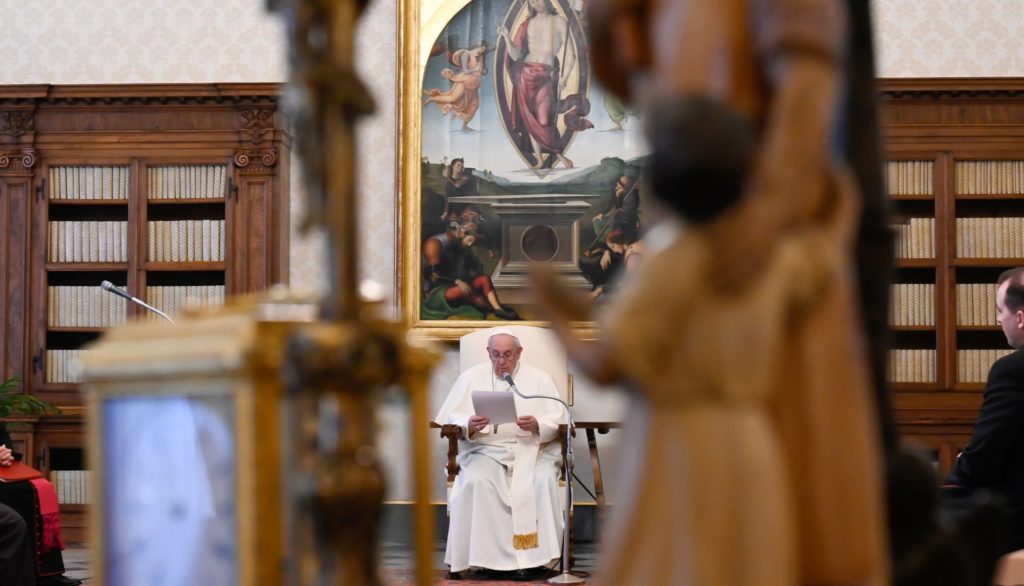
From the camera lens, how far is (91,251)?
1032 centimetres

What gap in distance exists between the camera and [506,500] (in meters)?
8.68

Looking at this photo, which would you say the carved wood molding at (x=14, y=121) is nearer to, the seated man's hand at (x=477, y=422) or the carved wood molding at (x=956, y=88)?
the seated man's hand at (x=477, y=422)

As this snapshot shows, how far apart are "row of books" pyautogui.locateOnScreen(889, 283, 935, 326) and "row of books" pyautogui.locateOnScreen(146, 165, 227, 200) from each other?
5.22 m

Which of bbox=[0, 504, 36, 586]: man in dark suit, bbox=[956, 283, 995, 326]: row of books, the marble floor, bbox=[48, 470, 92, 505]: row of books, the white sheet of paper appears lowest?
the marble floor

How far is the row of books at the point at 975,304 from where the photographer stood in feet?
33.0

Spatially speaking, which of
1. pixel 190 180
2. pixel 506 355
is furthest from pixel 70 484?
pixel 506 355

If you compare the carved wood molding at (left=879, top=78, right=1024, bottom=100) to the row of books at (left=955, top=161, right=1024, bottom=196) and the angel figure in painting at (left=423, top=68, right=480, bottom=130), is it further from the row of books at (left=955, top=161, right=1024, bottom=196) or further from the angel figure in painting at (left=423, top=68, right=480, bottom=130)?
the angel figure in painting at (left=423, top=68, right=480, bottom=130)

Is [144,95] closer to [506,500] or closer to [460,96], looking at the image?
[460,96]

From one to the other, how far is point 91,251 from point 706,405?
944 centimetres

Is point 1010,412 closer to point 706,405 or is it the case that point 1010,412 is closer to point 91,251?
point 706,405

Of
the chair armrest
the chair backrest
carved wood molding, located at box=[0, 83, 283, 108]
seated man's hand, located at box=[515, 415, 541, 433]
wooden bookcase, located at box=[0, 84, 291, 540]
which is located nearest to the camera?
seated man's hand, located at box=[515, 415, 541, 433]

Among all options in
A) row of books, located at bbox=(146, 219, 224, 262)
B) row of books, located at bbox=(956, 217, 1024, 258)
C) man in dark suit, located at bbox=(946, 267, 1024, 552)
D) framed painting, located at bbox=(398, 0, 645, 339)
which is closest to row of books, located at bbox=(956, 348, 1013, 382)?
row of books, located at bbox=(956, 217, 1024, 258)

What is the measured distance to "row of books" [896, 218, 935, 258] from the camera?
1010cm

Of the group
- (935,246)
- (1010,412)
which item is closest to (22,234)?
(935,246)
